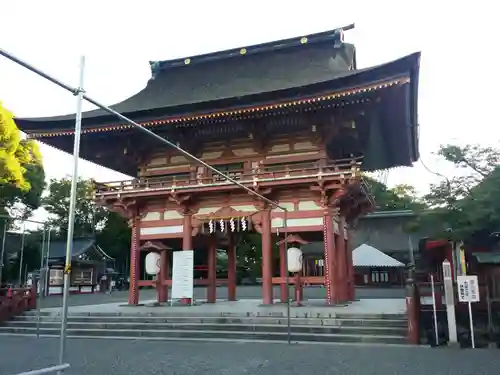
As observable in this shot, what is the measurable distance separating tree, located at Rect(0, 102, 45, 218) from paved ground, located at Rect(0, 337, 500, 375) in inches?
533

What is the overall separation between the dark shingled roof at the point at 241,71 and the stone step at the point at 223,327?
285 inches

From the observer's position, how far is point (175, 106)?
15.0 meters

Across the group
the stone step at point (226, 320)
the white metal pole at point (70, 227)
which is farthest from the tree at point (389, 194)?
the white metal pole at point (70, 227)

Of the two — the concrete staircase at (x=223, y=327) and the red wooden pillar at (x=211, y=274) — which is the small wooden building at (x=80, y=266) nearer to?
the red wooden pillar at (x=211, y=274)

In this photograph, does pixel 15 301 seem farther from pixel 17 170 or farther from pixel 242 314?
pixel 17 170

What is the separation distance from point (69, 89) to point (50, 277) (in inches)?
1401

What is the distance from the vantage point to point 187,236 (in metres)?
15.9

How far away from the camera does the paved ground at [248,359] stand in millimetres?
7328

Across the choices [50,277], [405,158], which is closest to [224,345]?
[405,158]

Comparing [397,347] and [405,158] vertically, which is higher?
[405,158]

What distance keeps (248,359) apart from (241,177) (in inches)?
307

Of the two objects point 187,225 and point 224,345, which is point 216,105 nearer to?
point 187,225

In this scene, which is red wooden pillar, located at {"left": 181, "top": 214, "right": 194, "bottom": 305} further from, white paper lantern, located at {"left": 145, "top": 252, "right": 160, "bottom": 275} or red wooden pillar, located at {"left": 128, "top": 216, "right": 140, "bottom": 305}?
red wooden pillar, located at {"left": 128, "top": 216, "right": 140, "bottom": 305}

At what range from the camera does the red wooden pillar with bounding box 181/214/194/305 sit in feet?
51.8
